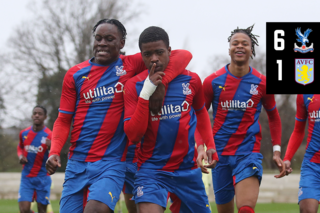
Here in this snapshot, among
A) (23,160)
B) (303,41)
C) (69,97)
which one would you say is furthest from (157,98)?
(23,160)

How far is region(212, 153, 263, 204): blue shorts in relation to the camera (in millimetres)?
5520

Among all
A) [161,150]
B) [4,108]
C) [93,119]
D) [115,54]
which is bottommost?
[4,108]

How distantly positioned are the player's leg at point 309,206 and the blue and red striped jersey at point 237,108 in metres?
0.91

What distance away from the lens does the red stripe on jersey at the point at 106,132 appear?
181 inches

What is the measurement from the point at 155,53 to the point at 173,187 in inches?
54.7

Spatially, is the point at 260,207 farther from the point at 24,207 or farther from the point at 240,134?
the point at 240,134

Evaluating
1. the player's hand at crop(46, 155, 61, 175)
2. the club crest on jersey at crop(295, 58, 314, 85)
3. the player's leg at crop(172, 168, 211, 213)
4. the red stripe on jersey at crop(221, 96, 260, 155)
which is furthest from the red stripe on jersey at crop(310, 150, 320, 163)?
the player's hand at crop(46, 155, 61, 175)

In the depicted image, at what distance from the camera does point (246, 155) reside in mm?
5703

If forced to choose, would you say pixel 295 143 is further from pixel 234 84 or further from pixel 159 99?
pixel 159 99

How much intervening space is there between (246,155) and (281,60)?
4444mm

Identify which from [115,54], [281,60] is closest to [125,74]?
[115,54]

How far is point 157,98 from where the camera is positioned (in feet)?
14.2

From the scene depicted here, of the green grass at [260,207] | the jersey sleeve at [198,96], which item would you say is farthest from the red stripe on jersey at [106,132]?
the green grass at [260,207]

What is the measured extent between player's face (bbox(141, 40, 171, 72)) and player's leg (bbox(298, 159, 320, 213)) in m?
2.78
